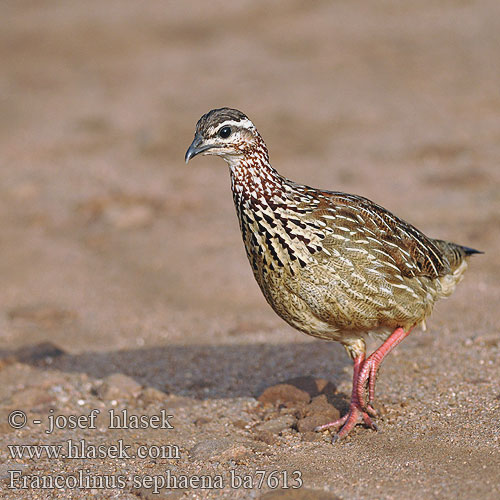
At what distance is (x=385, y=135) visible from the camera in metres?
16.4

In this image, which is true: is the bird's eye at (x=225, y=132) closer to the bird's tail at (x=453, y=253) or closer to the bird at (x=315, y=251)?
the bird at (x=315, y=251)

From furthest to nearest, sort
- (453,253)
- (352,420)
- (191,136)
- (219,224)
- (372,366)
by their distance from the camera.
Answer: (191,136) → (219,224) → (453,253) → (372,366) → (352,420)

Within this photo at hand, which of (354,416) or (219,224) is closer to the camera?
(354,416)

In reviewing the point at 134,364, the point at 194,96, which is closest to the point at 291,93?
the point at 194,96

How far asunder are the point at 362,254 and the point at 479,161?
916cm

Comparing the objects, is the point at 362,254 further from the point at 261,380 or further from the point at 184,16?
the point at 184,16

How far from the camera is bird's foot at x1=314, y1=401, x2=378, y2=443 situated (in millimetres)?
6512

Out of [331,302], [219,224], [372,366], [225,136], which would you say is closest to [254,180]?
[225,136]

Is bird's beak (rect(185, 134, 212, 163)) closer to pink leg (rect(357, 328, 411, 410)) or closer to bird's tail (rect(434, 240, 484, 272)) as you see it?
pink leg (rect(357, 328, 411, 410))

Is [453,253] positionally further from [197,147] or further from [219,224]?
[219,224]

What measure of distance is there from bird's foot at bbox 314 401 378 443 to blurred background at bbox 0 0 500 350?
2607 millimetres

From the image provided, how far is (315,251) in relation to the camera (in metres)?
6.13

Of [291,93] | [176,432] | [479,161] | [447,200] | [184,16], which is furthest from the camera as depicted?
[184,16]

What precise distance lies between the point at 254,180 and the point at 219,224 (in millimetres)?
6889
